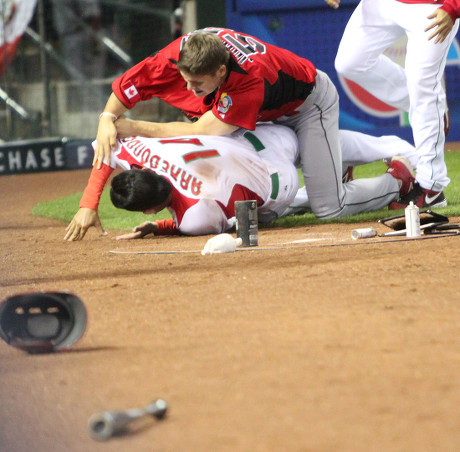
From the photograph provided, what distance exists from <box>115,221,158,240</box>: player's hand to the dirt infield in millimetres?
1032

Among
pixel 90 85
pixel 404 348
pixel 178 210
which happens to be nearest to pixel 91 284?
pixel 178 210

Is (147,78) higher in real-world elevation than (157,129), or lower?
higher

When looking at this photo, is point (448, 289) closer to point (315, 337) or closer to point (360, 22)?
point (315, 337)

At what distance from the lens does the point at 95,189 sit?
517 cm

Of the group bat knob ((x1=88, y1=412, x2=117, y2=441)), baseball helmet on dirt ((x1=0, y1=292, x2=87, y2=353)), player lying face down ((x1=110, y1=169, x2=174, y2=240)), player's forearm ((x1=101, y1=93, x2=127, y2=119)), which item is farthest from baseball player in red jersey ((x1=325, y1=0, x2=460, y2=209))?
bat knob ((x1=88, y1=412, x2=117, y2=441))

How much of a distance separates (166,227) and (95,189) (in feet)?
1.93

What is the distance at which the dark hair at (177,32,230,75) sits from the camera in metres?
4.78

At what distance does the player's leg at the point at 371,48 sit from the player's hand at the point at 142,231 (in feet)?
5.93

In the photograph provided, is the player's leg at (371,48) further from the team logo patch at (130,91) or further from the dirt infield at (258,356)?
the dirt infield at (258,356)

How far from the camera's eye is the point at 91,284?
400cm

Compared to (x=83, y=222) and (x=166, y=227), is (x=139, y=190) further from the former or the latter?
(x=166, y=227)

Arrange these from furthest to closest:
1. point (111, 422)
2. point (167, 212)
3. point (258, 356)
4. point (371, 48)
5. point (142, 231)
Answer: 1. point (167, 212)
2. point (371, 48)
3. point (142, 231)
4. point (258, 356)
5. point (111, 422)

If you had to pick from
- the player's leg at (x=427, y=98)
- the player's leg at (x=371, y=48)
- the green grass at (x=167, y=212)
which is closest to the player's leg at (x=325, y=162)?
the green grass at (x=167, y=212)

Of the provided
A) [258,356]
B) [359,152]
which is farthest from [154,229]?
[258,356]
